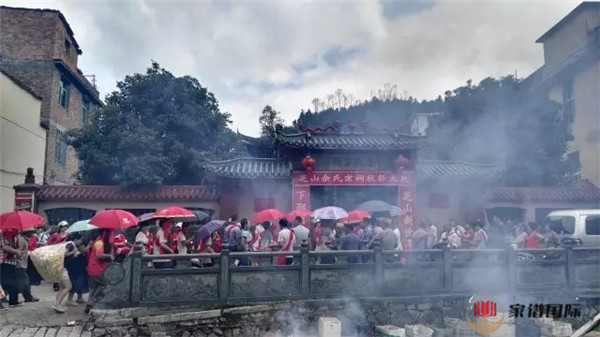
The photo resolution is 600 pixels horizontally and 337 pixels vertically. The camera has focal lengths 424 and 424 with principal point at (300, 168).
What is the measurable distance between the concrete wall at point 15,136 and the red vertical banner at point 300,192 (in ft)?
34.9

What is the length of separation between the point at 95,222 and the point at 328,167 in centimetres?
853

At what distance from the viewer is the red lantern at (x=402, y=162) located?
48.0 ft

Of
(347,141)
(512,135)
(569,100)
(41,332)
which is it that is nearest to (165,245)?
(41,332)

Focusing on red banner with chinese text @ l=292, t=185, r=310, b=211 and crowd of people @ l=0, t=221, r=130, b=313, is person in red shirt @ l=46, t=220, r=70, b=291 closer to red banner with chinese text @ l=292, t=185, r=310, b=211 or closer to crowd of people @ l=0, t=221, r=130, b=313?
crowd of people @ l=0, t=221, r=130, b=313

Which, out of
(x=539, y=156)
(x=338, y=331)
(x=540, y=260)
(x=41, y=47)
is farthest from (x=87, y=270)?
(x=539, y=156)

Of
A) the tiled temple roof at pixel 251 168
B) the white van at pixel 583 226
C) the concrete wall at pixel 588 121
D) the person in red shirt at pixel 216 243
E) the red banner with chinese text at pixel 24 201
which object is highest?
the concrete wall at pixel 588 121

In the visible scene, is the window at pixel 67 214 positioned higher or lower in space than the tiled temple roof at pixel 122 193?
lower

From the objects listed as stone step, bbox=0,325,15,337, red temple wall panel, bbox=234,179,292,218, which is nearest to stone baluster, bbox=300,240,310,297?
stone step, bbox=0,325,15,337

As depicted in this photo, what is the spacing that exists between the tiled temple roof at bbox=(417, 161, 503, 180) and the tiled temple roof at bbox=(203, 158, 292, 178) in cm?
504

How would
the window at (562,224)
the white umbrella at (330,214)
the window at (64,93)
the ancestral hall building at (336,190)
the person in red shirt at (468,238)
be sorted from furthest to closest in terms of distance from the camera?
1. the window at (64,93)
2. the ancestral hall building at (336,190)
3. the window at (562,224)
4. the white umbrella at (330,214)
5. the person in red shirt at (468,238)

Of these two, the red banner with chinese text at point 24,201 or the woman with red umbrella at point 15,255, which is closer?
the woman with red umbrella at point 15,255

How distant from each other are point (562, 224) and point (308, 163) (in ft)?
25.2

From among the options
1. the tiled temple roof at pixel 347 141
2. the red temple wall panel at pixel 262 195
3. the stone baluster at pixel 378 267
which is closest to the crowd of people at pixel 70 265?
the stone baluster at pixel 378 267

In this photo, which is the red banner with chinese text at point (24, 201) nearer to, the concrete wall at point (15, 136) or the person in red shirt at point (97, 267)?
the concrete wall at point (15, 136)
